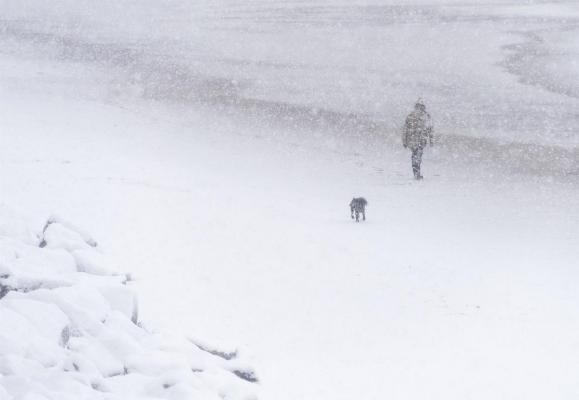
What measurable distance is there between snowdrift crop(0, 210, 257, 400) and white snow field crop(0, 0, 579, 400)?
20mm

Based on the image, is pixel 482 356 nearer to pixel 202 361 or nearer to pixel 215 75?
pixel 202 361

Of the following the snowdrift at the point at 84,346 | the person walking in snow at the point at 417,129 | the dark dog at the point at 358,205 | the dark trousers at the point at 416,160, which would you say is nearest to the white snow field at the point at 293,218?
the snowdrift at the point at 84,346

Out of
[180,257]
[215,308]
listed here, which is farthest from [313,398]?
[180,257]

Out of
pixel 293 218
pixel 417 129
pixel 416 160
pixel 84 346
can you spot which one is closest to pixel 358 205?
pixel 293 218

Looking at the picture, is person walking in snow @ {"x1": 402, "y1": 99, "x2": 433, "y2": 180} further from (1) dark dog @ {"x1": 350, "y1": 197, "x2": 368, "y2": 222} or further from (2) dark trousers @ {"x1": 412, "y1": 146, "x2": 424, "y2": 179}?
(1) dark dog @ {"x1": 350, "y1": 197, "x2": 368, "y2": 222}

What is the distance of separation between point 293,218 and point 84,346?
710cm

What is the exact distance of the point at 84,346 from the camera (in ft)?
16.4

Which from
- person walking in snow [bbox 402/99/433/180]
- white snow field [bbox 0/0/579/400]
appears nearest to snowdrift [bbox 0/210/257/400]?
white snow field [bbox 0/0/579/400]

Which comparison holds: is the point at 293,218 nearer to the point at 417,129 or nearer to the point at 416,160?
the point at 417,129

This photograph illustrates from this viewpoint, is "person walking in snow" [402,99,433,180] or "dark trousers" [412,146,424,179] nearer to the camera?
"person walking in snow" [402,99,433,180]

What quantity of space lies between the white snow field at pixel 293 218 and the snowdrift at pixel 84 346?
0.02 meters

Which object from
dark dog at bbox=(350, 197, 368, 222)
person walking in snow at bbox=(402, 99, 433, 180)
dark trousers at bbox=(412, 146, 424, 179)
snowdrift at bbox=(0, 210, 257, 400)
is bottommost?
snowdrift at bbox=(0, 210, 257, 400)

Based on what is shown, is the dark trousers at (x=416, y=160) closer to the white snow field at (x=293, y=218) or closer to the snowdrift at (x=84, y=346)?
the white snow field at (x=293, y=218)

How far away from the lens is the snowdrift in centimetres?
454
